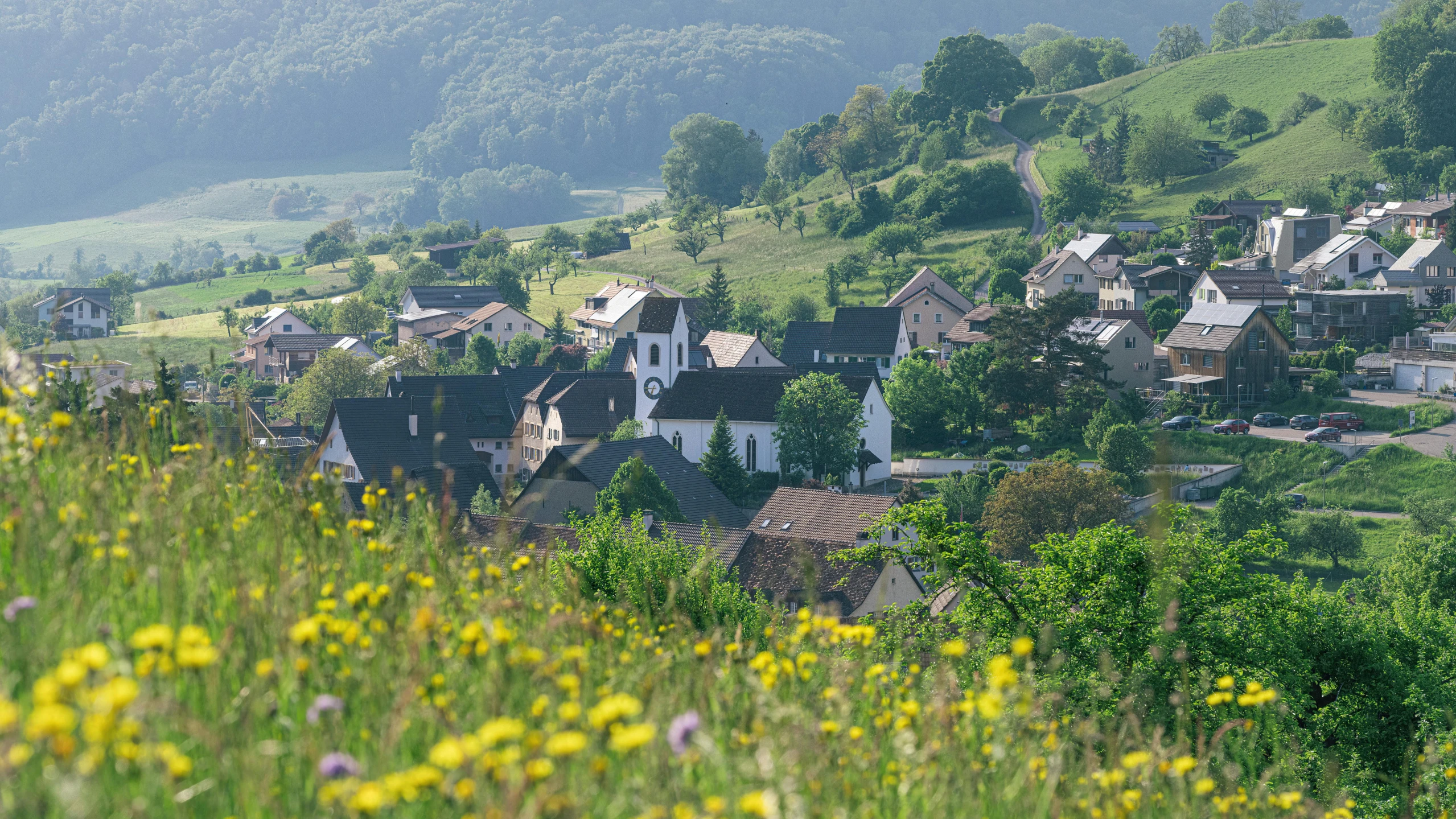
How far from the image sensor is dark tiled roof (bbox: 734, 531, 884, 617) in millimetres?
32031

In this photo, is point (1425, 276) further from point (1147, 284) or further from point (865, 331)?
point (865, 331)

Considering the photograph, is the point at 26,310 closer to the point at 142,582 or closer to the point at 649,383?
the point at 649,383

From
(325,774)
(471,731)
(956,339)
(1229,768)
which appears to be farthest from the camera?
(956,339)

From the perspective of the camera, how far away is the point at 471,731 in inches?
160

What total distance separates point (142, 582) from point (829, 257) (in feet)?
360

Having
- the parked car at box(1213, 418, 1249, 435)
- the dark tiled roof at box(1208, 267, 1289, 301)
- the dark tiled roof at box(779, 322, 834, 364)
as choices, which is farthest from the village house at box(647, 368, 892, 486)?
the dark tiled roof at box(1208, 267, 1289, 301)

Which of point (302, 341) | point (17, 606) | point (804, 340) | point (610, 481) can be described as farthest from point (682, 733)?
point (302, 341)

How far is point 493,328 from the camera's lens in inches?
3885

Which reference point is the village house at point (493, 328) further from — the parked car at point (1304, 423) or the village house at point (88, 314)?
the parked car at point (1304, 423)

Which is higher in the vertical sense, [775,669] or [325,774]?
[325,774]

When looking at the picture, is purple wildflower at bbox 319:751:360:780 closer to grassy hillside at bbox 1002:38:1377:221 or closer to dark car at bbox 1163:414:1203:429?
dark car at bbox 1163:414:1203:429

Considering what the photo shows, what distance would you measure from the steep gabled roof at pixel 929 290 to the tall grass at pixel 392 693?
83221mm

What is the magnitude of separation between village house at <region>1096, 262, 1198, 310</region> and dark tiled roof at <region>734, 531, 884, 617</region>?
186 feet

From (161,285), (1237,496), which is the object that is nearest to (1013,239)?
(1237,496)
